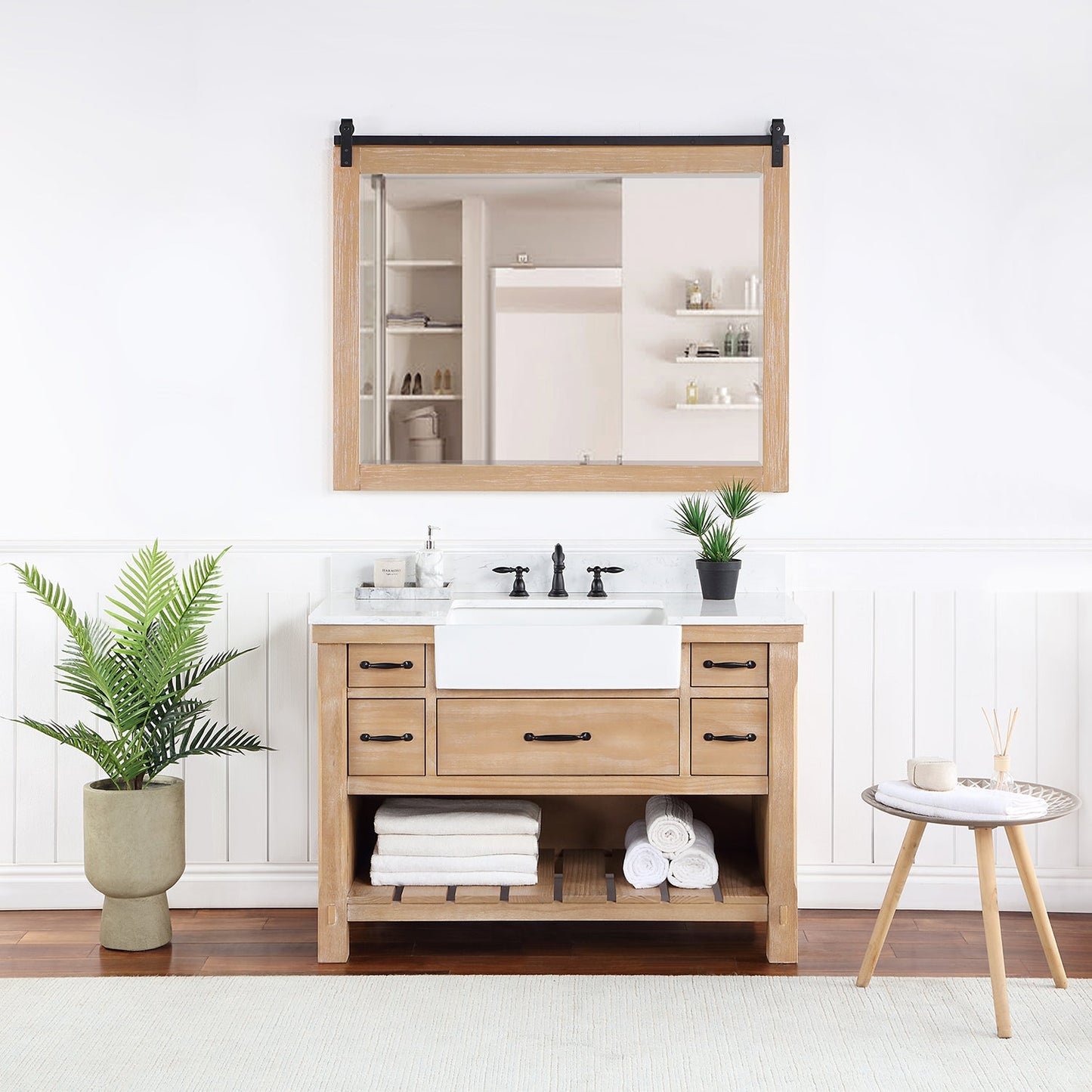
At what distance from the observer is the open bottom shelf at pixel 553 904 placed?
2.47m

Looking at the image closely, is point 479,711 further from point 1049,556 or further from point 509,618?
point 1049,556

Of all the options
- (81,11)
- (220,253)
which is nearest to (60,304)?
(220,253)

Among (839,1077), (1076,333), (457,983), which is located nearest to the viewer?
(839,1077)

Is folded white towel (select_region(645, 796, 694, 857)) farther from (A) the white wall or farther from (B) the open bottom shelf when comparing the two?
(A) the white wall

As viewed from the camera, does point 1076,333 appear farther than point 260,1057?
Yes

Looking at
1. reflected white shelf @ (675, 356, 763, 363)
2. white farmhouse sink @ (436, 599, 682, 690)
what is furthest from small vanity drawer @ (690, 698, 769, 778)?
reflected white shelf @ (675, 356, 763, 363)

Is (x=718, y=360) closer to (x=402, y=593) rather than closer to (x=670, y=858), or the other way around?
(x=402, y=593)

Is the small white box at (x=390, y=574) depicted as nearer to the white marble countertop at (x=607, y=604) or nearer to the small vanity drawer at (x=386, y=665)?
the white marble countertop at (x=607, y=604)

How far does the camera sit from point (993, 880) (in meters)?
2.21

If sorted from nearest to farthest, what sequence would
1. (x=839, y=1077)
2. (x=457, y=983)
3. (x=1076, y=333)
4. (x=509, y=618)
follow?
(x=839, y=1077)
(x=457, y=983)
(x=509, y=618)
(x=1076, y=333)

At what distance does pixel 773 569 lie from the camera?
9.47 ft

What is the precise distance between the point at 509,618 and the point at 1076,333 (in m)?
1.64

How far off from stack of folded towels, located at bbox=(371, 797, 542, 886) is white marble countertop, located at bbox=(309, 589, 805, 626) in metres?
0.48

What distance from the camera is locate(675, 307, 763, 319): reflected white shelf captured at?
2840 millimetres
